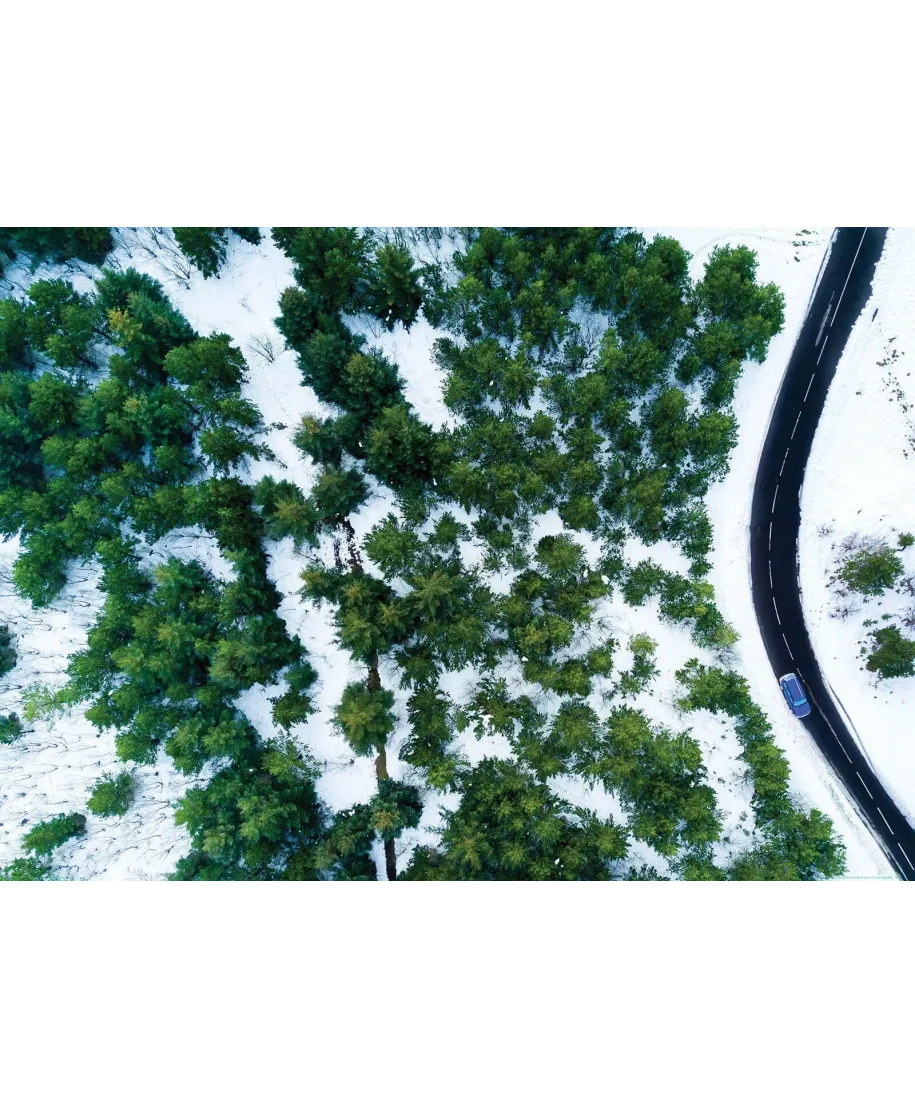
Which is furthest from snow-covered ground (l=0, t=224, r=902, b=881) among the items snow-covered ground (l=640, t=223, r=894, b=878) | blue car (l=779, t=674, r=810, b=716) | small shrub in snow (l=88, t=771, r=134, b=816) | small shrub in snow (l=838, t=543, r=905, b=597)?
small shrub in snow (l=838, t=543, r=905, b=597)

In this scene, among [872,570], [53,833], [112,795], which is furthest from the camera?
[53,833]

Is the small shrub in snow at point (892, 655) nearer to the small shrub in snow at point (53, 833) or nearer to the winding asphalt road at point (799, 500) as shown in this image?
the winding asphalt road at point (799, 500)

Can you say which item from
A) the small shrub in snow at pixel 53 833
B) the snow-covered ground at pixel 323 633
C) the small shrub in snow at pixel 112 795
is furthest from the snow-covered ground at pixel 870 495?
the small shrub in snow at pixel 53 833

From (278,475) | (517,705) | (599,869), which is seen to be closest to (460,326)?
(278,475)

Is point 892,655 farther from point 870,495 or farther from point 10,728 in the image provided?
point 10,728

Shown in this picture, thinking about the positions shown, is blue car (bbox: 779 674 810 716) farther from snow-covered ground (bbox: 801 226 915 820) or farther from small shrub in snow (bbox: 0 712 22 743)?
small shrub in snow (bbox: 0 712 22 743)

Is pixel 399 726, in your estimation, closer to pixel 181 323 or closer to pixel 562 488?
pixel 562 488

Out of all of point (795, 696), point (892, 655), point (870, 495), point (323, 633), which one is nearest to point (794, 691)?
point (795, 696)
